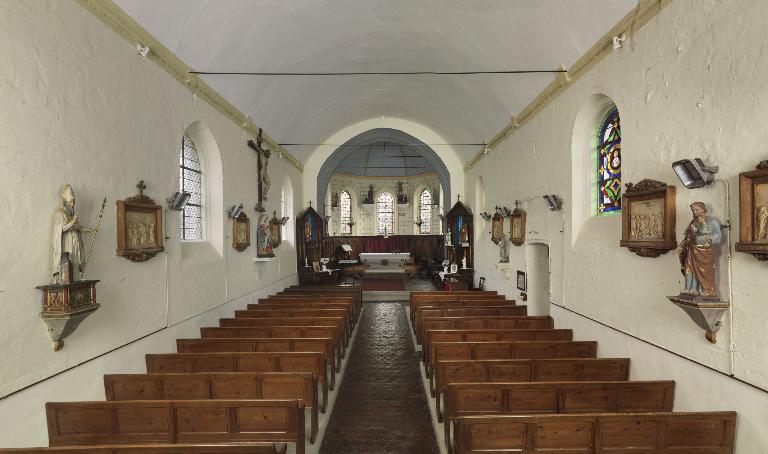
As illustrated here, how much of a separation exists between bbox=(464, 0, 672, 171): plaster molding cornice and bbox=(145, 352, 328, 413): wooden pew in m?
6.26

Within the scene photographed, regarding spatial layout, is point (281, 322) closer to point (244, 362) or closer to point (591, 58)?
point (244, 362)

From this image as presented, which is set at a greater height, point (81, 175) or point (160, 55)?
point (160, 55)

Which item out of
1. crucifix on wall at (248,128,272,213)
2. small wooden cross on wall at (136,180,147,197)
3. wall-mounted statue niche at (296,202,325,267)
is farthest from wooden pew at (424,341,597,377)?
wall-mounted statue niche at (296,202,325,267)

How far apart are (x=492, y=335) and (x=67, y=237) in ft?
20.5

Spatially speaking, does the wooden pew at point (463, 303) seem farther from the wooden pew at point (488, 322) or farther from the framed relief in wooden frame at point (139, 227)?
the framed relief in wooden frame at point (139, 227)

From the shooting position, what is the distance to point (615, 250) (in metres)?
6.66

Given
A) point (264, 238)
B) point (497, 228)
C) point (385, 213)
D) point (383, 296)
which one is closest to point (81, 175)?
point (264, 238)

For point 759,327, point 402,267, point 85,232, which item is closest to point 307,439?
point 85,232

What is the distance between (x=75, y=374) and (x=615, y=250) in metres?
7.35

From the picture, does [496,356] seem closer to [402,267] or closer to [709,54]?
[709,54]

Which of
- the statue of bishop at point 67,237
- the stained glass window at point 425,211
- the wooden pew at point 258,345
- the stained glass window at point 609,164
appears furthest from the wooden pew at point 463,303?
the stained glass window at point 425,211

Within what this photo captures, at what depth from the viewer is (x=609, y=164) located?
7461 millimetres

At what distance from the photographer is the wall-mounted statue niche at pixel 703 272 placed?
442cm

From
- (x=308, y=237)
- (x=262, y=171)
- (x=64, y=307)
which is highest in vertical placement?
(x=262, y=171)
